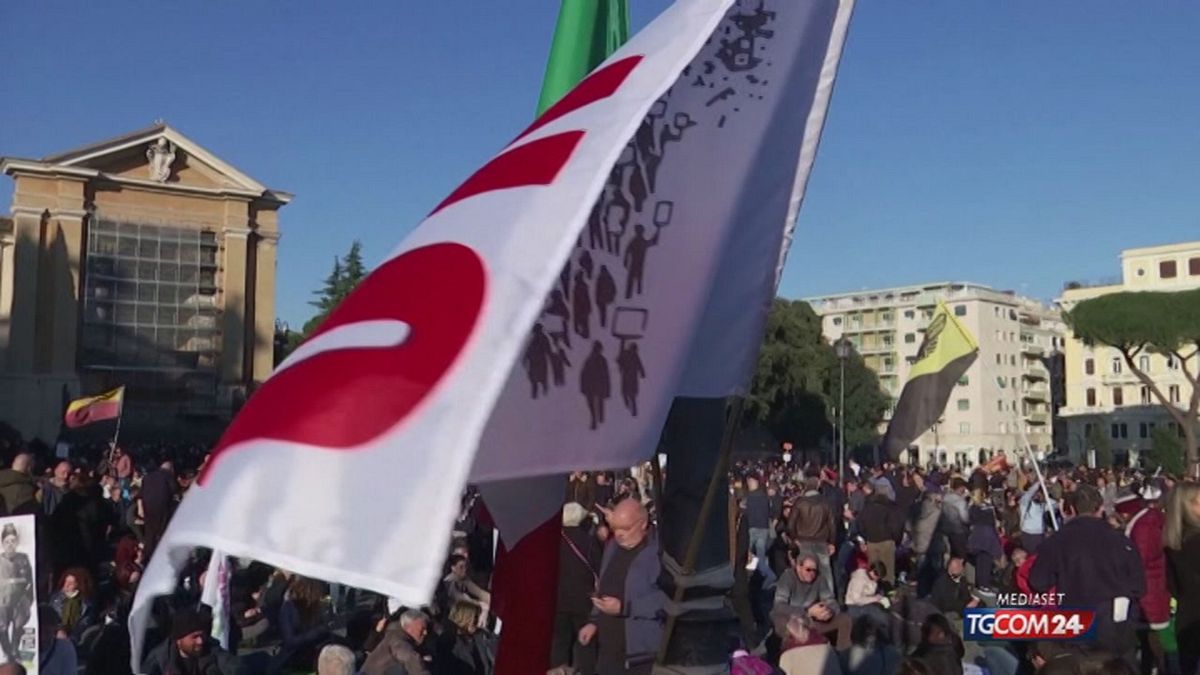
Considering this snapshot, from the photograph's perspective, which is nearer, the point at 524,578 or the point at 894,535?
the point at 524,578

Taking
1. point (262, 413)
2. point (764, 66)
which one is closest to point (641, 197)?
point (764, 66)

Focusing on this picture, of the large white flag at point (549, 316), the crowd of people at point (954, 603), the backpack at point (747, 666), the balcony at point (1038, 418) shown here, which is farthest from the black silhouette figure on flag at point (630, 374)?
the balcony at point (1038, 418)

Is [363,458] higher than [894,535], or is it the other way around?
[363,458]

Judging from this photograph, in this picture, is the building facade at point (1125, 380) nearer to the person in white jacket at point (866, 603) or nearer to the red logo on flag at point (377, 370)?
the person in white jacket at point (866, 603)

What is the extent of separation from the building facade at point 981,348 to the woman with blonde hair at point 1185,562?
286ft

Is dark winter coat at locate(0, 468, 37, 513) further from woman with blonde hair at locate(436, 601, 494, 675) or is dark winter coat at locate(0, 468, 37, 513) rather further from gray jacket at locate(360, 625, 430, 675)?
gray jacket at locate(360, 625, 430, 675)

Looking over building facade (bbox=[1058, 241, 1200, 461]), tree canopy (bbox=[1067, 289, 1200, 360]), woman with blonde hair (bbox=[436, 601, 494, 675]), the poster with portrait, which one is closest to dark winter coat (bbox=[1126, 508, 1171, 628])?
woman with blonde hair (bbox=[436, 601, 494, 675])

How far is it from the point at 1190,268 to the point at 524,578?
9038 cm

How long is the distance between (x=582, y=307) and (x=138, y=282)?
4653 cm

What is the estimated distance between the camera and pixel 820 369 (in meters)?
63.2

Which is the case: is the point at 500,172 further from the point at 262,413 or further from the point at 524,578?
the point at 524,578

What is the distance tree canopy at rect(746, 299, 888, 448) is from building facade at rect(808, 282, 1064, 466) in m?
29.4

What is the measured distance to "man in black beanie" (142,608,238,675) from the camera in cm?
695

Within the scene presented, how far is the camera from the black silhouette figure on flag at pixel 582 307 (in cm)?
301
